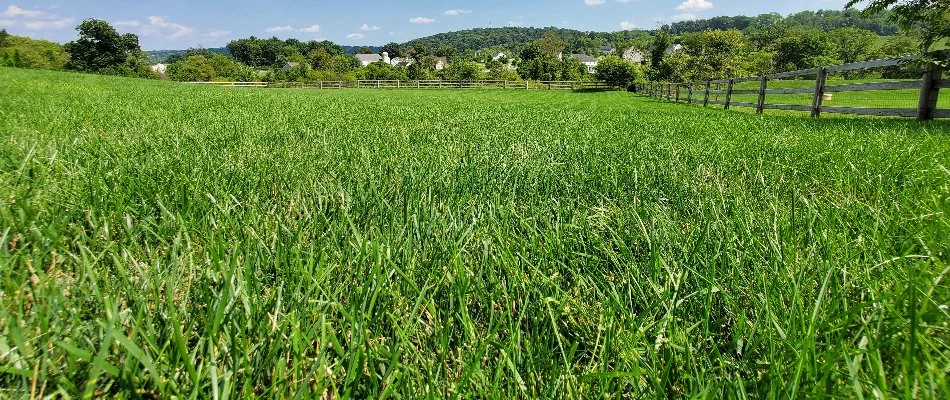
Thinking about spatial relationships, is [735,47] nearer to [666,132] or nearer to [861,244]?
[666,132]

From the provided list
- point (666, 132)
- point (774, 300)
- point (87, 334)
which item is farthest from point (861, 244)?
point (666, 132)

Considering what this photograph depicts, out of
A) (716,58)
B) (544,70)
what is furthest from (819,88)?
(544,70)

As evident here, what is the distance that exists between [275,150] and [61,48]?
127905mm

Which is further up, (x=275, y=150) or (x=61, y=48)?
(x=61, y=48)

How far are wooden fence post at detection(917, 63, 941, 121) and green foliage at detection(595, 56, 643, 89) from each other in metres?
58.3

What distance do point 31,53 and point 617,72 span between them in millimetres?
100544

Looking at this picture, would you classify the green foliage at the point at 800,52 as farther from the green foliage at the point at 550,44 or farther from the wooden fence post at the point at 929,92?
the wooden fence post at the point at 929,92

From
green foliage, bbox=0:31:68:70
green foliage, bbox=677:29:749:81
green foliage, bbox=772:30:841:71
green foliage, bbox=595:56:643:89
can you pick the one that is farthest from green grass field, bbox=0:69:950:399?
green foliage, bbox=772:30:841:71

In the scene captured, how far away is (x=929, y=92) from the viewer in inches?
369

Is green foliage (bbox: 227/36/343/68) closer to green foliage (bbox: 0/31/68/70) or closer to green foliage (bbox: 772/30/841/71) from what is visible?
green foliage (bbox: 0/31/68/70)

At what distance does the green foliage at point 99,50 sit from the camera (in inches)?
3223

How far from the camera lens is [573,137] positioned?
471 cm

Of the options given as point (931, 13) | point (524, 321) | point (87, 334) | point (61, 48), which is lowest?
point (524, 321)

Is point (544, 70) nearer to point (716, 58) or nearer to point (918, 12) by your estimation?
point (716, 58)
